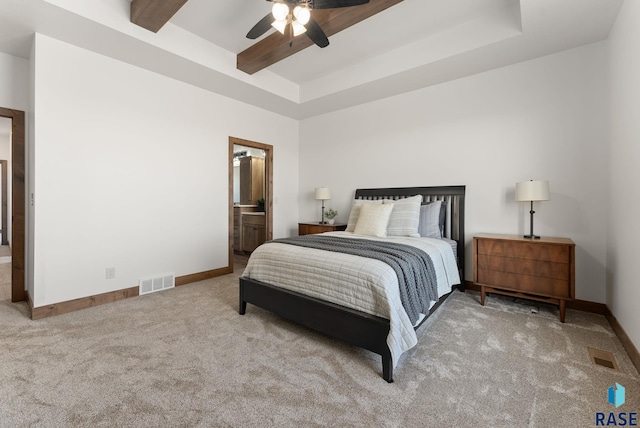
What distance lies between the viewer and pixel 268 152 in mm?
5055

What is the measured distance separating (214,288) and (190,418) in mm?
2327

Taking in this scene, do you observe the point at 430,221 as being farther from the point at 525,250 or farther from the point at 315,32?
the point at 315,32

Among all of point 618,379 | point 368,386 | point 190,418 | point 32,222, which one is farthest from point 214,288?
point 618,379

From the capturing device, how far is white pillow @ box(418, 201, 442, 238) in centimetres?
343

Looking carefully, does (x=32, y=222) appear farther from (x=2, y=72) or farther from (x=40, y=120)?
(x=2, y=72)

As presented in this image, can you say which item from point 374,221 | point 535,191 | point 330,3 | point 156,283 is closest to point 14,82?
point 156,283

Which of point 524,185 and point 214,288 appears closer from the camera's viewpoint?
point 524,185

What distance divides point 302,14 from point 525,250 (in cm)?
293

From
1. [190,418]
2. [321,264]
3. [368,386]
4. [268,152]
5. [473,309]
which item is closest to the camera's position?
[190,418]

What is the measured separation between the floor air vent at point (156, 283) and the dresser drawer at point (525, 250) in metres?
3.73

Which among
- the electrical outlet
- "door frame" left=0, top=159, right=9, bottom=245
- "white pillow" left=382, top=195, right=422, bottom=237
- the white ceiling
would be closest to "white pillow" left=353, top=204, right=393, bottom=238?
"white pillow" left=382, top=195, right=422, bottom=237

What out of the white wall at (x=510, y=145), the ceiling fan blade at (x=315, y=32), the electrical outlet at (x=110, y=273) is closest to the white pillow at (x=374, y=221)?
the white wall at (x=510, y=145)

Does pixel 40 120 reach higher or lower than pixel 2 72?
lower

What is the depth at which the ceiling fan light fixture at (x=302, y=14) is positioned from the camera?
6.96ft
